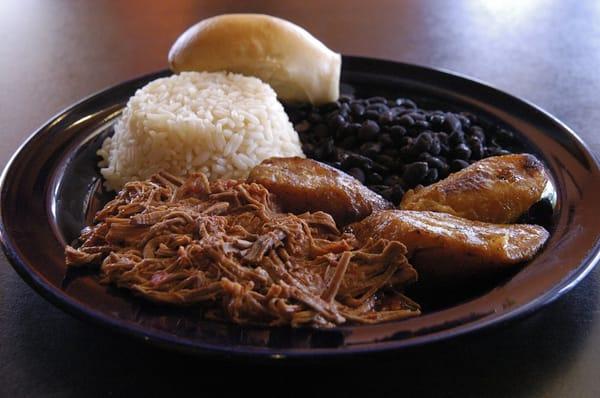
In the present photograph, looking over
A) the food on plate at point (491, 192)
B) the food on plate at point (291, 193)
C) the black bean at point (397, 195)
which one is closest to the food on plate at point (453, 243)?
the food on plate at point (291, 193)

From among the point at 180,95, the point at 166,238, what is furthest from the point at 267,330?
the point at 180,95

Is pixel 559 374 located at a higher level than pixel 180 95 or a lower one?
lower

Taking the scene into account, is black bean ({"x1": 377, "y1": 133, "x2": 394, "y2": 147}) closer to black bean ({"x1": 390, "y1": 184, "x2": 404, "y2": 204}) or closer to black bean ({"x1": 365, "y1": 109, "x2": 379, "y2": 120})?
black bean ({"x1": 365, "y1": 109, "x2": 379, "y2": 120})

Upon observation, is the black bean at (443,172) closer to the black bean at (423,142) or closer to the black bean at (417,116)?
the black bean at (423,142)

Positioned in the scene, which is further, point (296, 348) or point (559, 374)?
point (559, 374)

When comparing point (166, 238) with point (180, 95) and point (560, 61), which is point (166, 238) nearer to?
point (180, 95)

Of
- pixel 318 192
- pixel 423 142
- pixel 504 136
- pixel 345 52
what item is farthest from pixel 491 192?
pixel 345 52

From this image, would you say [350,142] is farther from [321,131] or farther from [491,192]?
[491,192]
